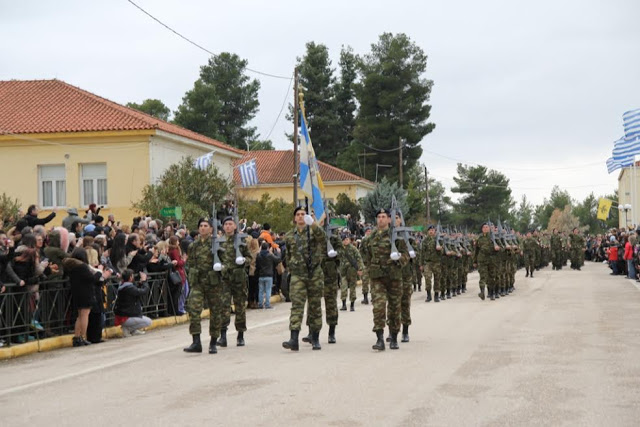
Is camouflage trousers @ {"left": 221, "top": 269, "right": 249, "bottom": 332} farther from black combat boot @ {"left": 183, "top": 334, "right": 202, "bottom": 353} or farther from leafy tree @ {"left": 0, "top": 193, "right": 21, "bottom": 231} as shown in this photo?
leafy tree @ {"left": 0, "top": 193, "right": 21, "bottom": 231}

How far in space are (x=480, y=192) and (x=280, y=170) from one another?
3841cm

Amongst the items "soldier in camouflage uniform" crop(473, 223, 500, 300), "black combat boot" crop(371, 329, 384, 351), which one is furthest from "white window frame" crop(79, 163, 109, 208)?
"black combat boot" crop(371, 329, 384, 351)

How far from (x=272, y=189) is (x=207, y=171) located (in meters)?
35.8

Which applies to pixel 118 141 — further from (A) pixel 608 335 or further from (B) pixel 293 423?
(B) pixel 293 423

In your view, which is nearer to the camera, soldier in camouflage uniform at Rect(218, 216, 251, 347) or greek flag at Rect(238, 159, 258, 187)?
soldier in camouflage uniform at Rect(218, 216, 251, 347)

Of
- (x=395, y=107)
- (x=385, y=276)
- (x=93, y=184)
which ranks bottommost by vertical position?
(x=385, y=276)

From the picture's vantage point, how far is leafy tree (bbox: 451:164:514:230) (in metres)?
103

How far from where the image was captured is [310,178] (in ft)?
57.6

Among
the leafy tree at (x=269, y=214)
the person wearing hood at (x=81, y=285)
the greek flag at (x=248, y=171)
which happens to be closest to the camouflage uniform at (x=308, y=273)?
the person wearing hood at (x=81, y=285)

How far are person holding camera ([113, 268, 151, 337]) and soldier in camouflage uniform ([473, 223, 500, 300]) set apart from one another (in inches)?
405

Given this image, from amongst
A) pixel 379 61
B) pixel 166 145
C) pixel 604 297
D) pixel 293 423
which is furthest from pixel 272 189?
pixel 293 423

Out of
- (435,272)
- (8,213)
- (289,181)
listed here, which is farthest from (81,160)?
(289,181)

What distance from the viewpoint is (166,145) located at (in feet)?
127

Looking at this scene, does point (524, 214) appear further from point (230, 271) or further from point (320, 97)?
point (230, 271)
